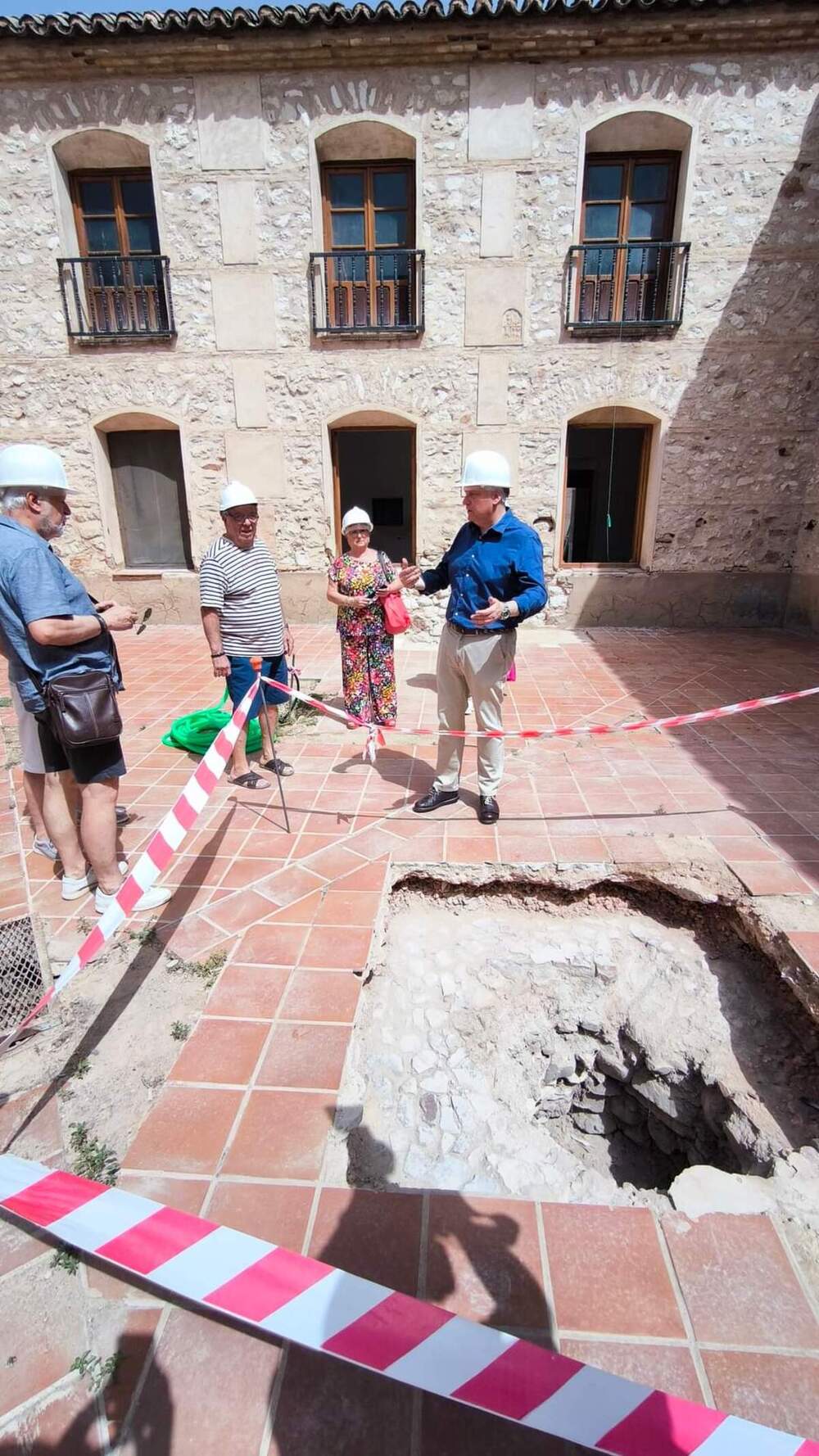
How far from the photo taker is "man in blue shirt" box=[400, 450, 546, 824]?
10.5ft

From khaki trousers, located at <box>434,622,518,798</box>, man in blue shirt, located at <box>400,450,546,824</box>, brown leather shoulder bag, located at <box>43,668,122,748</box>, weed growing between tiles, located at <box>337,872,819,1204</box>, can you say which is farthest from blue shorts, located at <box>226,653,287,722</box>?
weed growing between tiles, located at <box>337,872,819,1204</box>

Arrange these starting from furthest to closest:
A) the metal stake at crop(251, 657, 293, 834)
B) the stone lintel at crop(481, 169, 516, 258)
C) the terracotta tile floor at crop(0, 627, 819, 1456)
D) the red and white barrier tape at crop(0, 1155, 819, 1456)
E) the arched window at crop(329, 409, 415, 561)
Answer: the arched window at crop(329, 409, 415, 561) → the stone lintel at crop(481, 169, 516, 258) → the metal stake at crop(251, 657, 293, 834) → the terracotta tile floor at crop(0, 627, 819, 1456) → the red and white barrier tape at crop(0, 1155, 819, 1456)

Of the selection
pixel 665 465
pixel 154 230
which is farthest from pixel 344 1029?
pixel 154 230

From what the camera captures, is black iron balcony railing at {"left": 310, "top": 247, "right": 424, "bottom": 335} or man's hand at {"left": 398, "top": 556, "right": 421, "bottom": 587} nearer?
man's hand at {"left": 398, "top": 556, "right": 421, "bottom": 587}

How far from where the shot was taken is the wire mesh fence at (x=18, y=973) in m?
2.48

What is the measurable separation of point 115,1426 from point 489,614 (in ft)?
9.26

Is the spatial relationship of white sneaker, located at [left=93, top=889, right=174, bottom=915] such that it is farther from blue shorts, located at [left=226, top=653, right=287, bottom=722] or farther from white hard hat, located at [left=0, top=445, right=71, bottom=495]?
white hard hat, located at [left=0, top=445, right=71, bottom=495]

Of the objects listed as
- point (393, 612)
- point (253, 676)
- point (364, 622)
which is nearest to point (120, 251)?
point (364, 622)

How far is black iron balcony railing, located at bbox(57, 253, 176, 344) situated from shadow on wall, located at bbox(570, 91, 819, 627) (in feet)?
19.4

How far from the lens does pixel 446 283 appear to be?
26.7 ft

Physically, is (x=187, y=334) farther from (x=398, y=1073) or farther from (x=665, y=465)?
(x=398, y=1073)

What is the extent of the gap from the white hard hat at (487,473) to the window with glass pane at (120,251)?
7.48m

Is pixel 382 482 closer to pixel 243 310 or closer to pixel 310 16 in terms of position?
pixel 243 310

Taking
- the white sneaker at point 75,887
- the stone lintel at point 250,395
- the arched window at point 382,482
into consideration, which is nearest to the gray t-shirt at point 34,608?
the white sneaker at point 75,887
